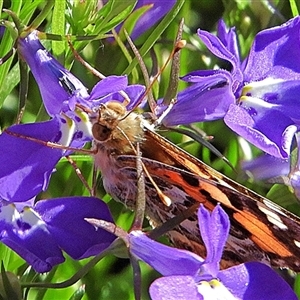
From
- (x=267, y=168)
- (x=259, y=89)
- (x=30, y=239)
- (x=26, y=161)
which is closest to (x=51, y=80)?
(x=26, y=161)

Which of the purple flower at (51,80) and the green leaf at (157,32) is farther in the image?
the green leaf at (157,32)

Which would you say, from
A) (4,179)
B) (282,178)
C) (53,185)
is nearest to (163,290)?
(4,179)

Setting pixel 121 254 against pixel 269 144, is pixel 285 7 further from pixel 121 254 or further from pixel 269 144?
pixel 121 254

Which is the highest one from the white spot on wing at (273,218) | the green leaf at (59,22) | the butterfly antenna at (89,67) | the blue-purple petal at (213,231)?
the green leaf at (59,22)

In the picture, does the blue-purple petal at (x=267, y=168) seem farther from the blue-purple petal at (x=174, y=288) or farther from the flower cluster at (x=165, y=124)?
the blue-purple petal at (x=174, y=288)

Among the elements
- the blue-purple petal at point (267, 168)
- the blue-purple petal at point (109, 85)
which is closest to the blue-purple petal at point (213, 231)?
the blue-purple petal at point (109, 85)

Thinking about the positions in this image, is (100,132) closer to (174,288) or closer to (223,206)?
(223,206)
